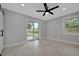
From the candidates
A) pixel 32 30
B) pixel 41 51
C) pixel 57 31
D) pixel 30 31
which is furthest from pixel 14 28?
pixel 57 31

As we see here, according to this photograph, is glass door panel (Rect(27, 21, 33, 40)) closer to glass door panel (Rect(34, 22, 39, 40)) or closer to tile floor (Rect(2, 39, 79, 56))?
glass door panel (Rect(34, 22, 39, 40))

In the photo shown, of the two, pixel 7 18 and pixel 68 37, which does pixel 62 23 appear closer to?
pixel 68 37

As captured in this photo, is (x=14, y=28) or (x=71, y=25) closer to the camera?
(x=14, y=28)

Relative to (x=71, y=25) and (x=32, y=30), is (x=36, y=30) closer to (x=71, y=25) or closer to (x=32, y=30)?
(x=32, y=30)

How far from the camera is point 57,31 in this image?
7.48m

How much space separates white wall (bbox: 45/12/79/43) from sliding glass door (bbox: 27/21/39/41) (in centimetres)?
129

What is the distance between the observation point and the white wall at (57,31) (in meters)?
5.93

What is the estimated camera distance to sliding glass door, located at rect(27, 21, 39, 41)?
7.31 metres

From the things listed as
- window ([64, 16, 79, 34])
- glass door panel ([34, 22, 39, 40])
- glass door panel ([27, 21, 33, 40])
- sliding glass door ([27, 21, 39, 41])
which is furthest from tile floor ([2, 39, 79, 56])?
glass door panel ([34, 22, 39, 40])

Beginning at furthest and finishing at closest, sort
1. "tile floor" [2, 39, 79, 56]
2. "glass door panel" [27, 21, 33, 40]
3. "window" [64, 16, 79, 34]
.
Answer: "glass door panel" [27, 21, 33, 40] → "window" [64, 16, 79, 34] → "tile floor" [2, 39, 79, 56]

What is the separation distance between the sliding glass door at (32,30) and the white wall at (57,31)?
1287 millimetres

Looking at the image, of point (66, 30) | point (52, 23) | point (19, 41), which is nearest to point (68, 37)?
point (66, 30)

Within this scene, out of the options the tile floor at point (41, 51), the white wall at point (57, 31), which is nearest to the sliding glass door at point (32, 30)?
the white wall at point (57, 31)

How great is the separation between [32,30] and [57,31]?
242 cm
